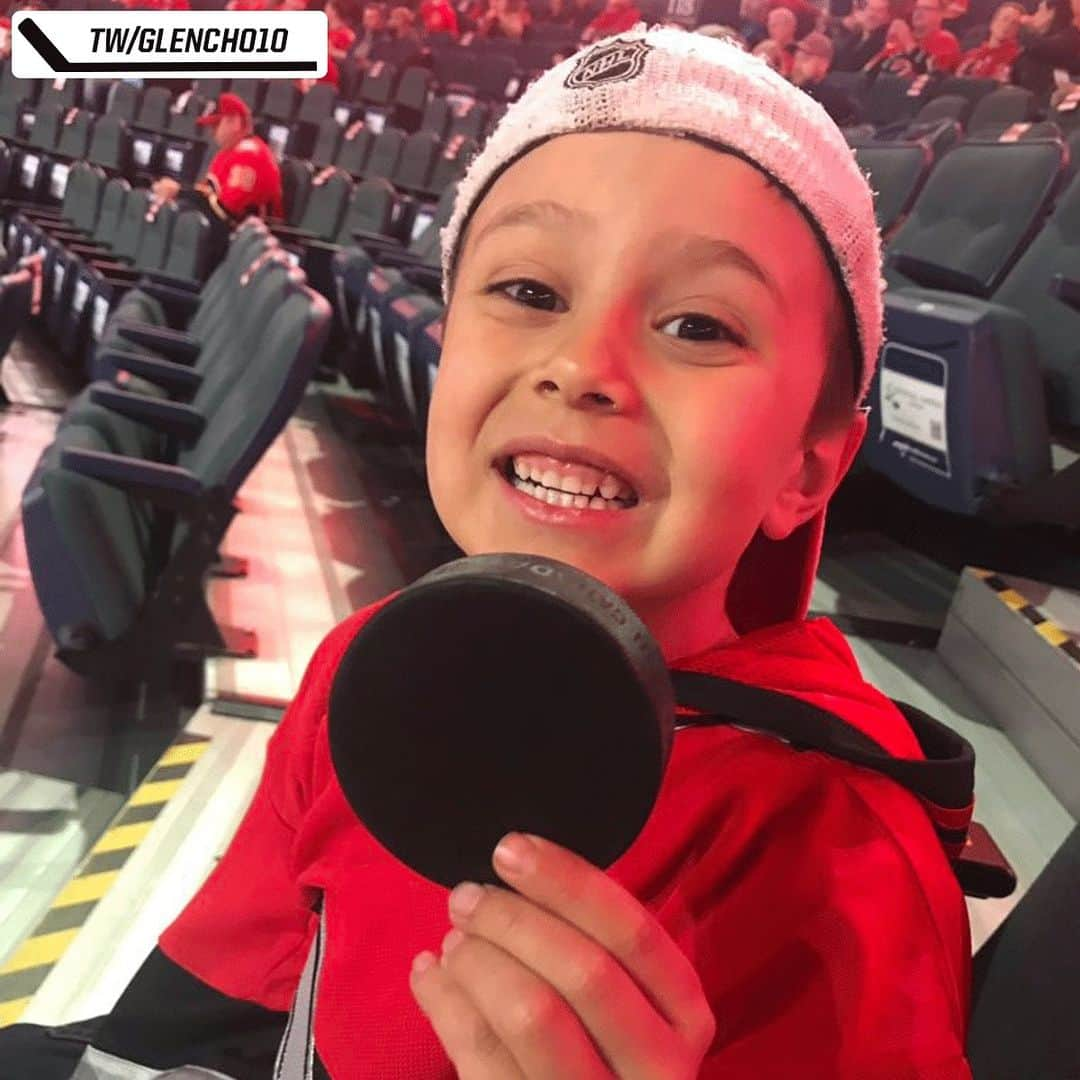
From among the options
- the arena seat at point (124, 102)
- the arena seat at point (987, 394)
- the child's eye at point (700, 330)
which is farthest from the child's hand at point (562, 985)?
the arena seat at point (124, 102)

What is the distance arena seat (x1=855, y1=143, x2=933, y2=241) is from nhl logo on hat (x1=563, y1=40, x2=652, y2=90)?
2.07 meters

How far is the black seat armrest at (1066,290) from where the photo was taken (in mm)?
1558

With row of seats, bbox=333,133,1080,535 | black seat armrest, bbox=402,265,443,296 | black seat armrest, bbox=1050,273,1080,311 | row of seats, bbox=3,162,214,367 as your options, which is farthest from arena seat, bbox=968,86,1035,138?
row of seats, bbox=3,162,214,367

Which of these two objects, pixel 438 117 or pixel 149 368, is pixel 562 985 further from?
pixel 438 117

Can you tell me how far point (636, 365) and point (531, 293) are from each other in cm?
8

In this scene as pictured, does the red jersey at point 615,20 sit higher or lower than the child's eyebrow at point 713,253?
lower

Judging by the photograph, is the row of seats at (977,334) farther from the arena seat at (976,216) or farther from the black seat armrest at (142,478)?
the black seat armrest at (142,478)

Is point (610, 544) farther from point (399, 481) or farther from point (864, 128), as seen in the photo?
point (864, 128)

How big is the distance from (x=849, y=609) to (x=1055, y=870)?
1480 mm

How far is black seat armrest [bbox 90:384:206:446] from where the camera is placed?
5.93 feet

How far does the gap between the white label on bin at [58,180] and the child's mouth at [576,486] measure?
6.22 metres

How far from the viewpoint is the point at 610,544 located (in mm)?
470

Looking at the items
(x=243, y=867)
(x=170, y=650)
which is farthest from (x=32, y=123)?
(x=243, y=867)

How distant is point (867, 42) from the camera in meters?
6.70
